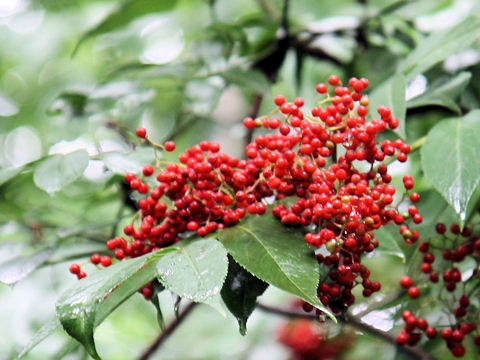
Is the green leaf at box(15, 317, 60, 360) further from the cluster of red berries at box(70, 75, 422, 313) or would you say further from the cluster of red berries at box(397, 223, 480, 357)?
the cluster of red berries at box(397, 223, 480, 357)

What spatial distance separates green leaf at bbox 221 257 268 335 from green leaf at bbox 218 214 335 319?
0.07 metres

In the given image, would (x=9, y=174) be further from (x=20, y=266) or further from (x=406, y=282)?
(x=406, y=282)

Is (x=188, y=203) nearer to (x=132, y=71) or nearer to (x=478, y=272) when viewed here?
(x=478, y=272)

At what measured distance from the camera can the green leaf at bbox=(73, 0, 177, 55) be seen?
1.91 meters

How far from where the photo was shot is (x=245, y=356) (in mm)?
2924

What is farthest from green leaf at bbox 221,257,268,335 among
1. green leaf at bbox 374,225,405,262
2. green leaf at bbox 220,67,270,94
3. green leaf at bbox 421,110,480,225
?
green leaf at bbox 220,67,270,94

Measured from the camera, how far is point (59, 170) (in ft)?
4.53

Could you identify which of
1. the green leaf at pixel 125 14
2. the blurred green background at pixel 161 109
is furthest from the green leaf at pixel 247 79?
the green leaf at pixel 125 14

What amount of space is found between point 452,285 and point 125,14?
47.4 inches

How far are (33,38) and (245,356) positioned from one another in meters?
2.02

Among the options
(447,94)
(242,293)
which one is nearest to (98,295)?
(242,293)

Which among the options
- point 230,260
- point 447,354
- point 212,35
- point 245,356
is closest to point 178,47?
point 212,35

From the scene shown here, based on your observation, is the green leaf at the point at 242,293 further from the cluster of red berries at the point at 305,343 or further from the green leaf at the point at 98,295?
the cluster of red berries at the point at 305,343

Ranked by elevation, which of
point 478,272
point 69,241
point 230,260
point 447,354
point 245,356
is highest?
point 230,260
